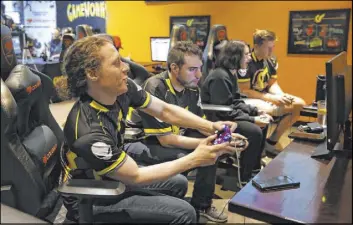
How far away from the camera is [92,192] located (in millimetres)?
1361

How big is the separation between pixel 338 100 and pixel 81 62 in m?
1.05

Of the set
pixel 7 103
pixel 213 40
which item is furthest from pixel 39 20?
pixel 7 103

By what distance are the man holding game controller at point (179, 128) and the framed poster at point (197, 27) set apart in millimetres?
3026

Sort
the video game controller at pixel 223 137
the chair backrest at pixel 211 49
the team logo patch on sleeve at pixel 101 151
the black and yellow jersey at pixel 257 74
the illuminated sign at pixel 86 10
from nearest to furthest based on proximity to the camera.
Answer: the team logo patch on sleeve at pixel 101 151 < the video game controller at pixel 223 137 < the black and yellow jersey at pixel 257 74 < the chair backrest at pixel 211 49 < the illuminated sign at pixel 86 10

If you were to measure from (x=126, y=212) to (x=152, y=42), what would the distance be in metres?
4.24

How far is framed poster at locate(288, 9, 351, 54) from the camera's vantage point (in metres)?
4.40

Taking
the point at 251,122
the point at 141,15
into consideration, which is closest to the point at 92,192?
the point at 251,122

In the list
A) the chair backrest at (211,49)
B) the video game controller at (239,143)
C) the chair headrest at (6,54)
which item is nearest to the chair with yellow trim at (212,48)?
the chair backrest at (211,49)

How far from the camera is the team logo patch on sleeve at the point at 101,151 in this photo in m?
1.46

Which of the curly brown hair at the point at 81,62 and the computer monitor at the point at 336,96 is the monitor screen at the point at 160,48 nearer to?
the curly brown hair at the point at 81,62

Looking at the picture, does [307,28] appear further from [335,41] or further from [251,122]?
[251,122]

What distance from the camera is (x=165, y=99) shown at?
241cm

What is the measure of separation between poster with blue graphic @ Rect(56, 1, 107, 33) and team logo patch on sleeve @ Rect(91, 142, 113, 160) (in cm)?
666

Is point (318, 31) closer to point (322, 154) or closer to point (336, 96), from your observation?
point (322, 154)
